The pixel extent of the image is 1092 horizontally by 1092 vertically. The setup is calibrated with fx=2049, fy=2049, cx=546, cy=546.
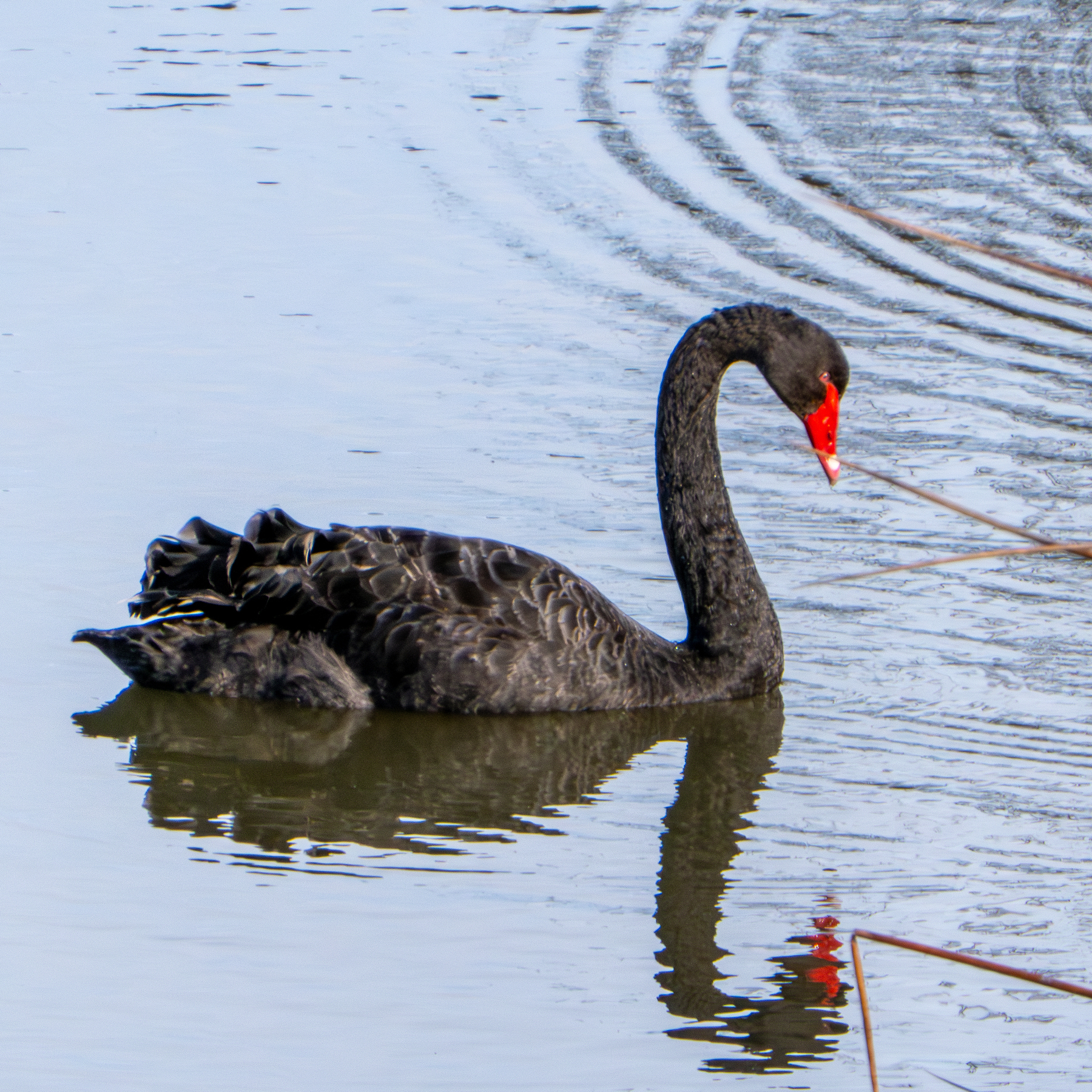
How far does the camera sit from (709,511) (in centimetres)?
618

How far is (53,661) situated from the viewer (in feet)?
19.9

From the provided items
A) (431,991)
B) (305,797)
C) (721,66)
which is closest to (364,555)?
(305,797)

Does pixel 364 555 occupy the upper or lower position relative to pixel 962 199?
lower

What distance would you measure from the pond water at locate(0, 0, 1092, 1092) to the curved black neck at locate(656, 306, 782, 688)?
0.21 meters

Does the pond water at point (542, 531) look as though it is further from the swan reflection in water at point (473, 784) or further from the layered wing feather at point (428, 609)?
the layered wing feather at point (428, 609)

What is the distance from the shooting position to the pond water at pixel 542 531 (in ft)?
13.2

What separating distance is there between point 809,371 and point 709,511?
53 centimetres

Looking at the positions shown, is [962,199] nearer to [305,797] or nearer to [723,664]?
[723,664]

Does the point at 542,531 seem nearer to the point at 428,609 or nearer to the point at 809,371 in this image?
the point at 428,609

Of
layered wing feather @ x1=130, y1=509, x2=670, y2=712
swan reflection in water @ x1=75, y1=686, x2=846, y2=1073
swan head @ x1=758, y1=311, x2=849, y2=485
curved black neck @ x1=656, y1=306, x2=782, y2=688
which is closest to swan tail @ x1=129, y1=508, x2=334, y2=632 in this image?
layered wing feather @ x1=130, y1=509, x2=670, y2=712

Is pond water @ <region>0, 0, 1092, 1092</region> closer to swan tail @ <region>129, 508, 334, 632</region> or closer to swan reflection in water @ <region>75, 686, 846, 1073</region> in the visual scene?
swan reflection in water @ <region>75, 686, 846, 1073</region>

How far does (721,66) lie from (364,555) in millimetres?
9048

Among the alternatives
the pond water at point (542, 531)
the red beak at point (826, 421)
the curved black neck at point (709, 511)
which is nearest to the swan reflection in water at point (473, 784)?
the pond water at point (542, 531)

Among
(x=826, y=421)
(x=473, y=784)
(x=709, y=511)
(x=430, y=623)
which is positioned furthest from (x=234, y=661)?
(x=826, y=421)
